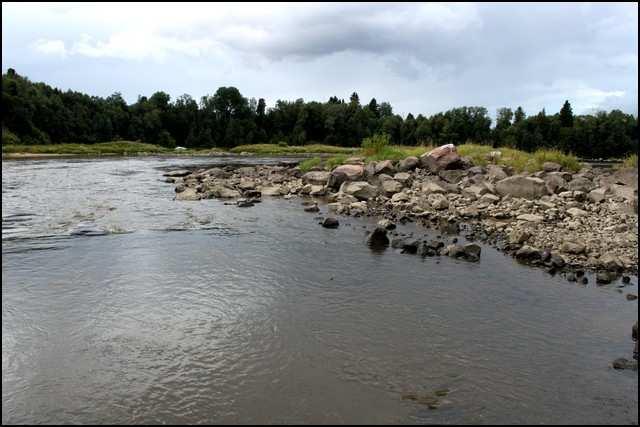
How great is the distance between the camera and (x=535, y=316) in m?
9.46

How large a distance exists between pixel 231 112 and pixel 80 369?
13318 centimetres

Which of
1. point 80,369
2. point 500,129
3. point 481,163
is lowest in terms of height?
point 80,369

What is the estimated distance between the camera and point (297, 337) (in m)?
8.39

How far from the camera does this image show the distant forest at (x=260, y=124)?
284 ft

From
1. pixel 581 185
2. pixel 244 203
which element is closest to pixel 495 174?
pixel 581 185

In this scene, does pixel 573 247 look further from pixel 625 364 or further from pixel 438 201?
pixel 438 201

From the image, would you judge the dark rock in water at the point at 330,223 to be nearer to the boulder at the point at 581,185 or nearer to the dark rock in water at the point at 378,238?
the dark rock in water at the point at 378,238

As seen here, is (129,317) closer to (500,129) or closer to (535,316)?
(535,316)

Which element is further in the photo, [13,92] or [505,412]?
[13,92]

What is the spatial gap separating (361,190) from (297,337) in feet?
54.4

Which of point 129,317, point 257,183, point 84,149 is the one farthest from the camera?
point 84,149

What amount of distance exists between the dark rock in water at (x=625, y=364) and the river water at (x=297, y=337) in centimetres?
16

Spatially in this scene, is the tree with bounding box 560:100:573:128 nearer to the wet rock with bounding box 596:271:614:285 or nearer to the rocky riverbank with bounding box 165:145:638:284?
the rocky riverbank with bounding box 165:145:638:284

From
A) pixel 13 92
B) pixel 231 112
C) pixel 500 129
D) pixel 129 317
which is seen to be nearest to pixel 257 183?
pixel 129 317
